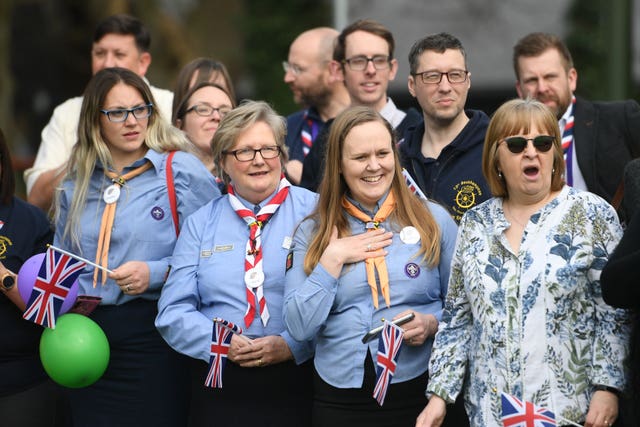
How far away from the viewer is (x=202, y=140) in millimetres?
6211

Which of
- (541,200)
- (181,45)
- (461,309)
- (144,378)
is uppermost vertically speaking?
(181,45)

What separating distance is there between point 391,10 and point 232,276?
33.2ft

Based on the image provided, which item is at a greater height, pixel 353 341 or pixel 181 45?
pixel 181 45

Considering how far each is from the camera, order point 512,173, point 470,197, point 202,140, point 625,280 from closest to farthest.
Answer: point 625,280 → point 512,173 → point 470,197 → point 202,140

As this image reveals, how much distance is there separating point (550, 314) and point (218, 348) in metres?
1.51

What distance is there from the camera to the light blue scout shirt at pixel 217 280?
487 cm

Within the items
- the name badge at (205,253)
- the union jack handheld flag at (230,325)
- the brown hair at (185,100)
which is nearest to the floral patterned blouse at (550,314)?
the union jack handheld flag at (230,325)

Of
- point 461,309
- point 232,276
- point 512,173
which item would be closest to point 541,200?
point 512,173

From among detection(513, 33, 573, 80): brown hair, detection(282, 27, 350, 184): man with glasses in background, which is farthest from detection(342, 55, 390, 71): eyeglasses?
detection(513, 33, 573, 80): brown hair

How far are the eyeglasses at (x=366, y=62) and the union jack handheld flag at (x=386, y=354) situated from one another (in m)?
2.32

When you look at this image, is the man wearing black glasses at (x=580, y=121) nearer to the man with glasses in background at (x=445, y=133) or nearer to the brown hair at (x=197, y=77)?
the man with glasses in background at (x=445, y=133)

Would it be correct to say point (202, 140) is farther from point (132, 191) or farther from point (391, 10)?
point (391, 10)

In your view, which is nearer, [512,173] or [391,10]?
[512,173]

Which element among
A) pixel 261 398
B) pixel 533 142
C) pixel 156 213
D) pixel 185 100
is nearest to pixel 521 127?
pixel 533 142
